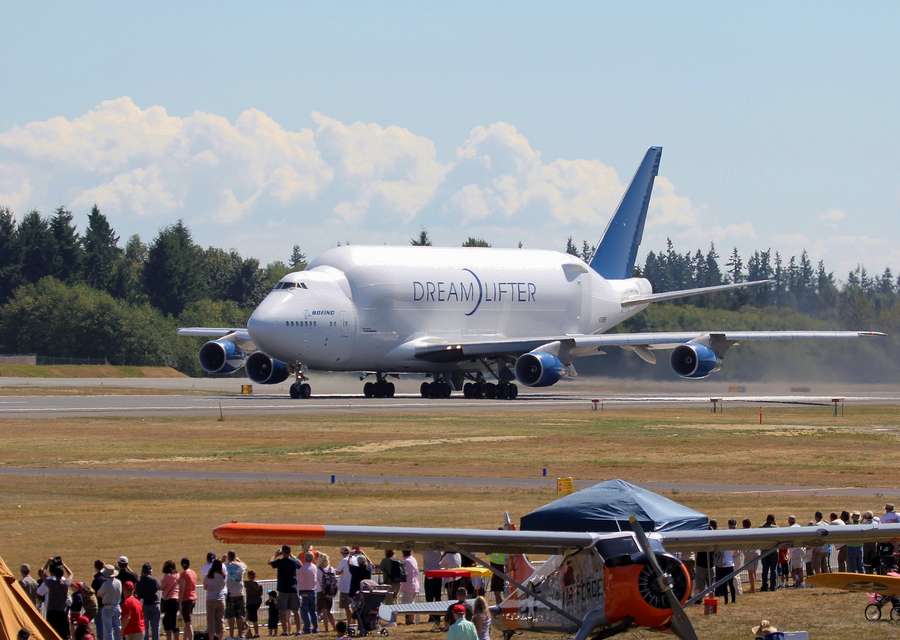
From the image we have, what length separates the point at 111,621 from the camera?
69.8 ft

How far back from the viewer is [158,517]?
33000 millimetres

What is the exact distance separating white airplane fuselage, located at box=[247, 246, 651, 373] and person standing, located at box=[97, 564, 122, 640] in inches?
1869

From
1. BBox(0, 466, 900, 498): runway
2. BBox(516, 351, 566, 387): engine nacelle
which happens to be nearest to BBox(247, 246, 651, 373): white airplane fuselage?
BBox(516, 351, 566, 387): engine nacelle

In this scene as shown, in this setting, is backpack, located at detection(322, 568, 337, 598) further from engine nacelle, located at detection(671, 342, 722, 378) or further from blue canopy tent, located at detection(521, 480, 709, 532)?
engine nacelle, located at detection(671, 342, 722, 378)

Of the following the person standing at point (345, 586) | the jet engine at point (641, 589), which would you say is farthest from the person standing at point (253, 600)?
the jet engine at point (641, 589)

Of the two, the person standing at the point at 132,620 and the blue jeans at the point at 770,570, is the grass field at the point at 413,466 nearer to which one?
the blue jeans at the point at 770,570

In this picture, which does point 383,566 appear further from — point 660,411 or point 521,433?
point 660,411

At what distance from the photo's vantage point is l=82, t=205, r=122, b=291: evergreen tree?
147500mm

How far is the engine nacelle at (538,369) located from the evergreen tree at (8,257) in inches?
3068

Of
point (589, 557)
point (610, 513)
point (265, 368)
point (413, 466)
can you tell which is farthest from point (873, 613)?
point (265, 368)

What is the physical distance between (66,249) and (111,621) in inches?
5037

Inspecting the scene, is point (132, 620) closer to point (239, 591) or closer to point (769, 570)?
point (239, 591)

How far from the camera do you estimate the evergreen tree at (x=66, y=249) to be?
14438cm

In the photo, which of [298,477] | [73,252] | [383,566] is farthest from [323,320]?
[73,252]
